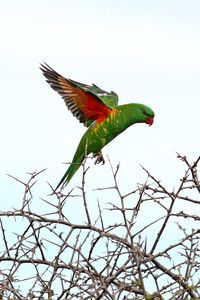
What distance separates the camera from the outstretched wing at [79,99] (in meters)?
8.02

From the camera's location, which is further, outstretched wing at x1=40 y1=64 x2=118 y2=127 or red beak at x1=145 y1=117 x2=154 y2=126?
red beak at x1=145 y1=117 x2=154 y2=126

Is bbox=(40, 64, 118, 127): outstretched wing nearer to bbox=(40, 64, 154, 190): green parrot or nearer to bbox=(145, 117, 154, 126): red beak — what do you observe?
bbox=(40, 64, 154, 190): green parrot

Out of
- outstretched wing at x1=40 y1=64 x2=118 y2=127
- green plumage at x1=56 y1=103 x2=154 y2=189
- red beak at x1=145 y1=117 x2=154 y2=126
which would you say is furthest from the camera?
red beak at x1=145 y1=117 x2=154 y2=126

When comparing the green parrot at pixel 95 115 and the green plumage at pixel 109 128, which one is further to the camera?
the green plumage at pixel 109 128

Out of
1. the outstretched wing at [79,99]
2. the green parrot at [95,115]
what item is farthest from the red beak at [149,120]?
the outstretched wing at [79,99]

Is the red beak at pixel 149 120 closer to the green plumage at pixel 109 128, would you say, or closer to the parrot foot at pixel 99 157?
the green plumage at pixel 109 128

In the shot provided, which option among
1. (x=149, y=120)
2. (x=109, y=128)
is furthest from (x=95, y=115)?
(x=149, y=120)

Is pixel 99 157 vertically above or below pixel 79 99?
below

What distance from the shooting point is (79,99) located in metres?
8.25

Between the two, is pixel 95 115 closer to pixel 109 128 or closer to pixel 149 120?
pixel 109 128

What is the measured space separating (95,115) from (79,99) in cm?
25

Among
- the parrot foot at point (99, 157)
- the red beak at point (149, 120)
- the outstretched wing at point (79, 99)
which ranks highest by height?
the outstretched wing at point (79, 99)

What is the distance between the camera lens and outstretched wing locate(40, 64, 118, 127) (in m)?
8.02

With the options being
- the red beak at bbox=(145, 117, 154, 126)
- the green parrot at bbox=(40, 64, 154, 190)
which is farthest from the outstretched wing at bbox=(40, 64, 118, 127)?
the red beak at bbox=(145, 117, 154, 126)
